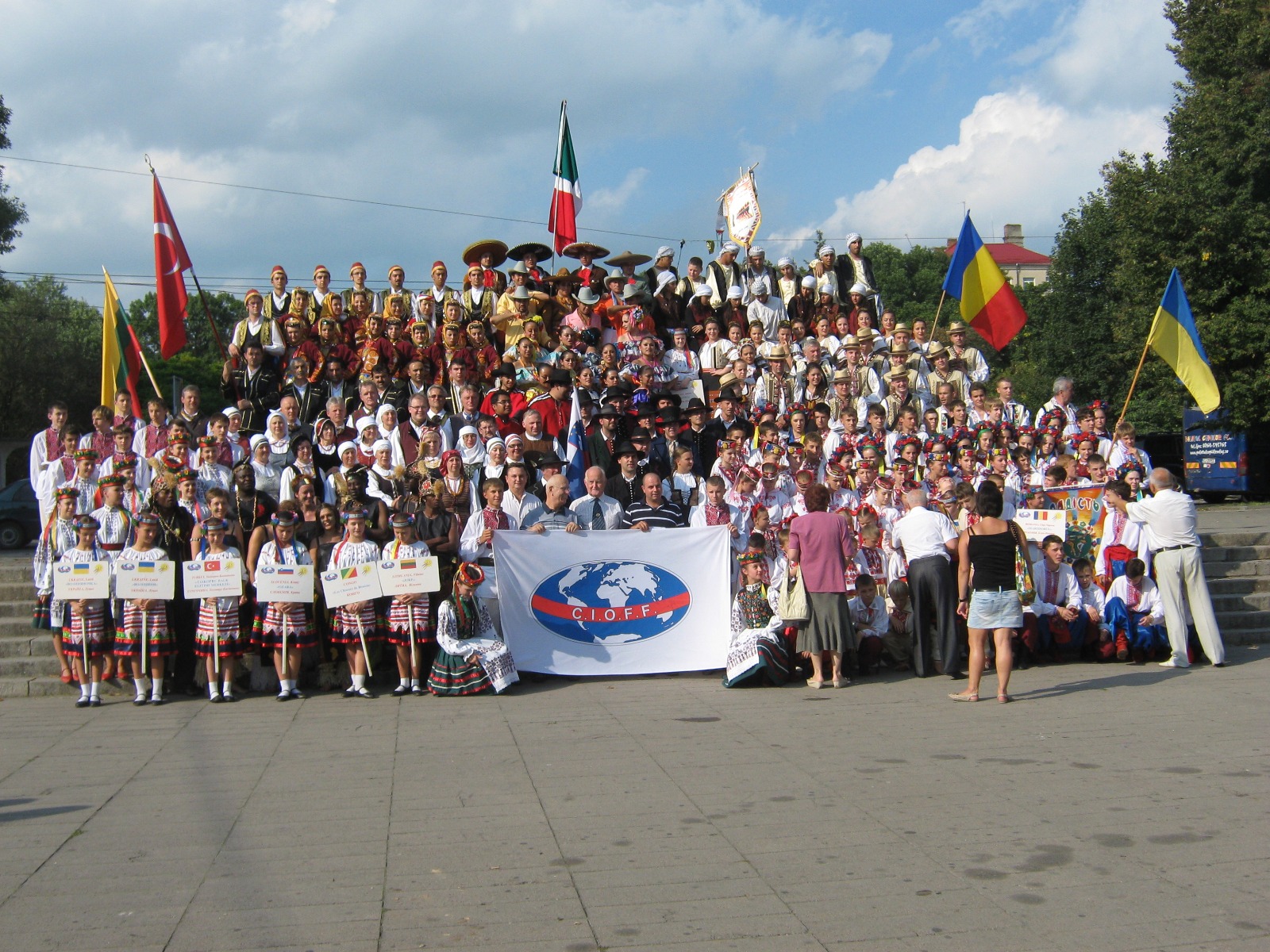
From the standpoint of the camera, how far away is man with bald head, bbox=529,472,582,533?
10.4 m

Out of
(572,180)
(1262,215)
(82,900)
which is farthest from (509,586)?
(1262,215)

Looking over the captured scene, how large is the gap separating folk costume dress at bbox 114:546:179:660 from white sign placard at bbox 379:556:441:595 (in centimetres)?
182

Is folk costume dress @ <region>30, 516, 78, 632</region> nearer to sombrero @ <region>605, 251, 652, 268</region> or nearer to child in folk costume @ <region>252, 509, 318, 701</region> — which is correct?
child in folk costume @ <region>252, 509, 318, 701</region>

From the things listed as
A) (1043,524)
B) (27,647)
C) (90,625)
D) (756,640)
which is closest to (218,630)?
(90,625)

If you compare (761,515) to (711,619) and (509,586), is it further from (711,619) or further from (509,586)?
(509,586)

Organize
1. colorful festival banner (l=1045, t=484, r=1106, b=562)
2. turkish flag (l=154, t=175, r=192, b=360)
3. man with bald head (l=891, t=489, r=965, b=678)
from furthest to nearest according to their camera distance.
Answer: turkish flag (l=154, t=175, r=192, b=360) → colorful festival banner (l=1045, t=484, r=1106, b=562) → man with bald head (l=891, t=489, r=965, b=678)

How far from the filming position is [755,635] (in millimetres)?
9828

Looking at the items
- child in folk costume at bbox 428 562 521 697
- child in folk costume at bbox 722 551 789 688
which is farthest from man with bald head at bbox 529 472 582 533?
child in folk costume at bbox 722 551 789 688

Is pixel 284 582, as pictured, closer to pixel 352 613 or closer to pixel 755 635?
pixel 352 613

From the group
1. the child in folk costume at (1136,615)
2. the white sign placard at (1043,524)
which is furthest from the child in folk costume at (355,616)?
the child in folk costume at (1136,615)

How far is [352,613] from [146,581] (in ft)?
5.82

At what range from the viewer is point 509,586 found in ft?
33.4

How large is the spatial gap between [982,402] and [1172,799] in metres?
7.99

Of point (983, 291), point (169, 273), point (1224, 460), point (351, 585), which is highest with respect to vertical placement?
point (169, 273)
